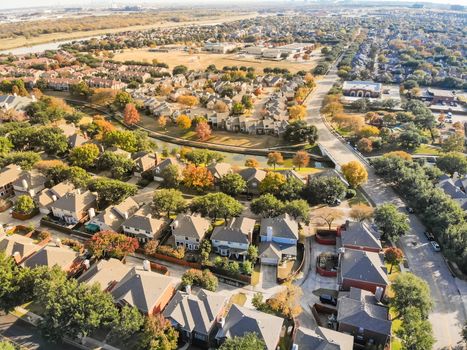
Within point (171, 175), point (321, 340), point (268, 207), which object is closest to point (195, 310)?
point (321, 340)

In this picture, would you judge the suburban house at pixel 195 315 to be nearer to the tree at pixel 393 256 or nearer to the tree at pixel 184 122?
the tree at pixel 393 256

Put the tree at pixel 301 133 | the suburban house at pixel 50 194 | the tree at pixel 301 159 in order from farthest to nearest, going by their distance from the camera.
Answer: the tree at pixel 301 133 < the tree at pixel 301 159 < the suburban house at pixel 50 194


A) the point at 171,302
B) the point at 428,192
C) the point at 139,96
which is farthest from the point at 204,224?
the point at 139,96

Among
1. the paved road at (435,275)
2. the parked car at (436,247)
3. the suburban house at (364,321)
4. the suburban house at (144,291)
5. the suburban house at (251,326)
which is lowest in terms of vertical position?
the paved road at (435,275)

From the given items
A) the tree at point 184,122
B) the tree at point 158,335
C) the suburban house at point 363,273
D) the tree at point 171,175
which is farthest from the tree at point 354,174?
the tree at point 184,122

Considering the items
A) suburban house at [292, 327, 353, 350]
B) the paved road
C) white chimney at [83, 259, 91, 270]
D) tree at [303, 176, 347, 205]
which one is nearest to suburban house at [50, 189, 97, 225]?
white chimney at [83, 259, 91, 270]

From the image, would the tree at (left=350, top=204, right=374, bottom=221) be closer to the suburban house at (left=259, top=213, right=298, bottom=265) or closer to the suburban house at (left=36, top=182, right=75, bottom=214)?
the suburban house at (left=259, top=213, right=298, bottom=265)
